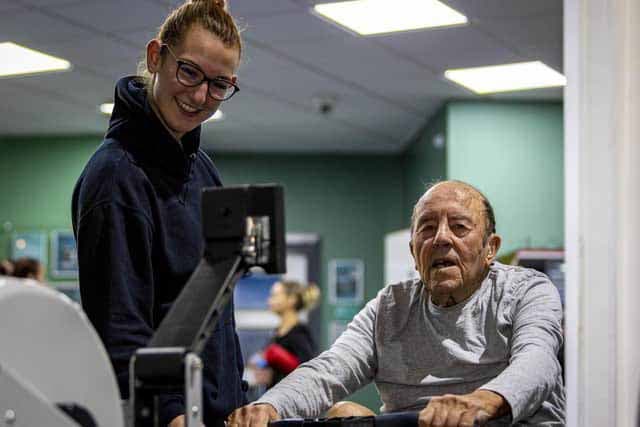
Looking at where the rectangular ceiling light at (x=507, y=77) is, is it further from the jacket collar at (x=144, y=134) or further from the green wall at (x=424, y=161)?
the jacket collar at (x=144, y=134)

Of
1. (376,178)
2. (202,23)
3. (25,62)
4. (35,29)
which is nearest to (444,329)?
(202,23)

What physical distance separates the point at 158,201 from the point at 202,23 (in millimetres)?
333

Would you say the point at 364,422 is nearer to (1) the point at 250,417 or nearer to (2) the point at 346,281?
(1) the point at 250,417

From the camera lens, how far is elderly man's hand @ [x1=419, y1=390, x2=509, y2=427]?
165 centimetres

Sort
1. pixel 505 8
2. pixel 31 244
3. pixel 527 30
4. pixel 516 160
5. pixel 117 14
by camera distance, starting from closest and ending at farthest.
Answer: pixel 505 8 < pixel 117 14 < pixel 527 30 < pixel 516 160 < pixel 31 244

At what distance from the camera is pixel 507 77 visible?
20.3 feet

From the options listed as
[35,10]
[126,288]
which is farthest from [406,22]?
[126,288]

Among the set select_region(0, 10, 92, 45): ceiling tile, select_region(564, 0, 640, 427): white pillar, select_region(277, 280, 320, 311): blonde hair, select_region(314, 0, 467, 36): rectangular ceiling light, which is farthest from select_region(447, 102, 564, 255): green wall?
select_region(564, 0, 640, 427): white pillar

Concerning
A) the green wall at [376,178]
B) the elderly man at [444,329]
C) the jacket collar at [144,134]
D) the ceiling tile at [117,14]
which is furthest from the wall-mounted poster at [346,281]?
the jacket collar at [144,134]

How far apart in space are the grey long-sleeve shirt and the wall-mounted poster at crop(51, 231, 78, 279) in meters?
6.34

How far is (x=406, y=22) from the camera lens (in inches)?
198

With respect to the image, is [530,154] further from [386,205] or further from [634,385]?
[634,385]

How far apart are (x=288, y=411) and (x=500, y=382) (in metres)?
0.42

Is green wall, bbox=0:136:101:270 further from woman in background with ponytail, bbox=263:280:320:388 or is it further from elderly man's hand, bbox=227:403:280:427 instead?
elderly man's hand, bbox=227:403:280:427
